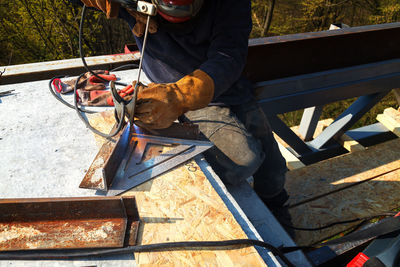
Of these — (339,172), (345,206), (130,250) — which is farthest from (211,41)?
(339,172)

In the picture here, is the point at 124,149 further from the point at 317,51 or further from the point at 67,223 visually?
the point at 317,51

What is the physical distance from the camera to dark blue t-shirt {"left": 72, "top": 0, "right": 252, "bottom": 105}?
171cm

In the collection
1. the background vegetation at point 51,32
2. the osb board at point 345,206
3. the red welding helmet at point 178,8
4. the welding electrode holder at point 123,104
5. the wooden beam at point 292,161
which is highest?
the red welding helmet at point 178,8

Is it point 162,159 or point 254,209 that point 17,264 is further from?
point 254,209

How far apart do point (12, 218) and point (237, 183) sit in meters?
1.20

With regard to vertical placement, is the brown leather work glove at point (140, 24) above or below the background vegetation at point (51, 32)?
above

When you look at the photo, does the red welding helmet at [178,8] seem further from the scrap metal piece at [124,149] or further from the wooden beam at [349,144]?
the wooden beam at [349,144]

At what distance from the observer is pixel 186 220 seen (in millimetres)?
1297

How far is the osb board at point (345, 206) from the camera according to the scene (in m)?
2.36

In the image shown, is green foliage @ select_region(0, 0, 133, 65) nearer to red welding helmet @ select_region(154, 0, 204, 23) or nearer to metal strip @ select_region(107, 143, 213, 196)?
red welding helmet @ select_region(154, 0, 204, 23)

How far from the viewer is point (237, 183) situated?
1.86 m

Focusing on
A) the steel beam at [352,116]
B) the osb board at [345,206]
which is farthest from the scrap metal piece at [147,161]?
the steel beam at [352,116]

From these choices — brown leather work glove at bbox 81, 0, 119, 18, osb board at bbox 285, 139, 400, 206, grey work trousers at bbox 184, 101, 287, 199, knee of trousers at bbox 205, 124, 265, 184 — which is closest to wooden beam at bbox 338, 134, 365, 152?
osb board at bbox 285, 139, 400, 206

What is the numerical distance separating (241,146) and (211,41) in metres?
0.67
